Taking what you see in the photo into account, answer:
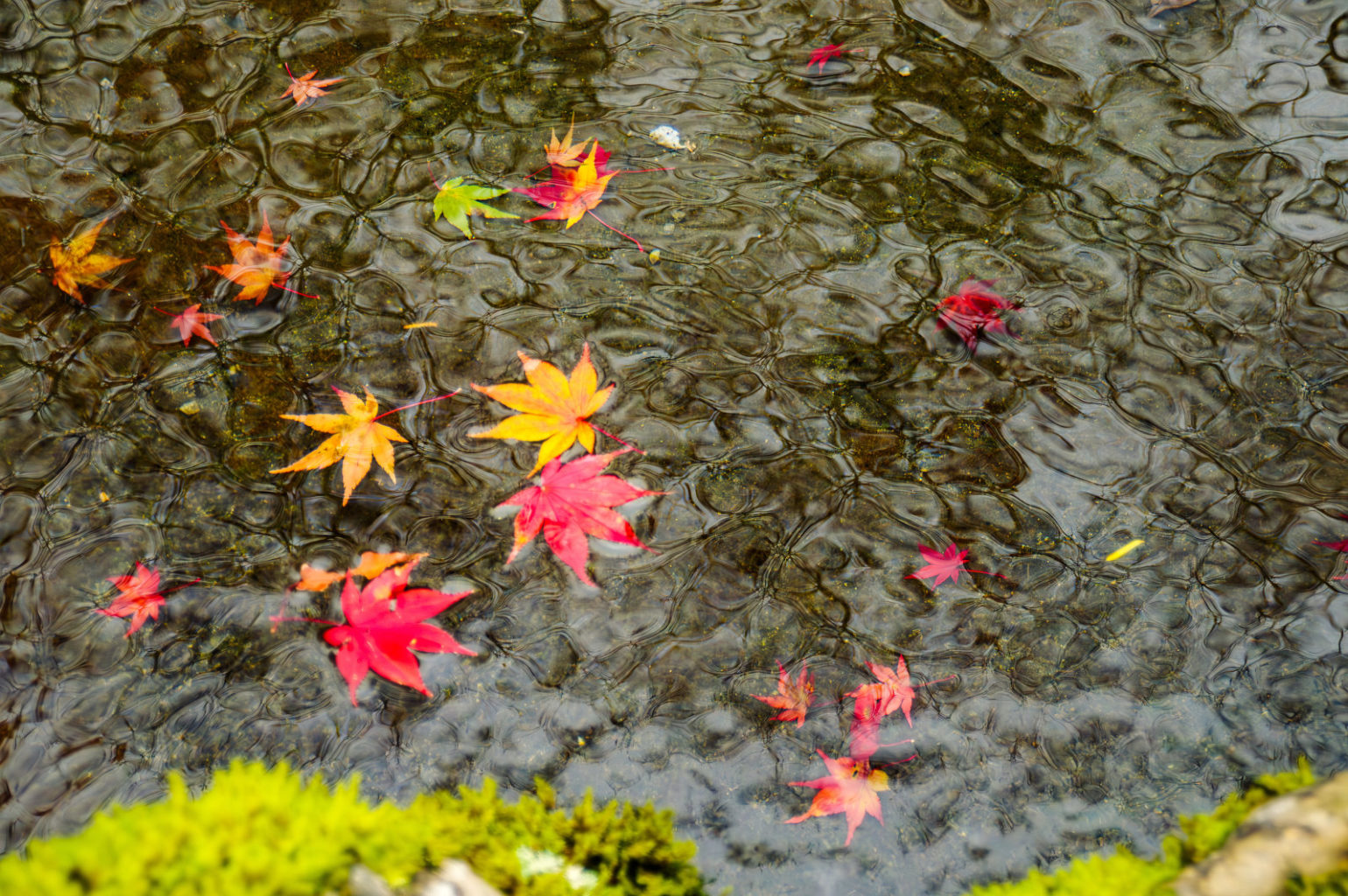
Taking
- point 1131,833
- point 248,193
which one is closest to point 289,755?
point 248,193

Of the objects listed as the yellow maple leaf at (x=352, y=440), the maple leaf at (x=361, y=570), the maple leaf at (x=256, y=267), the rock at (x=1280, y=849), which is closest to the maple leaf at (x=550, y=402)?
the yellow maple leaf at (x=352, y=440)

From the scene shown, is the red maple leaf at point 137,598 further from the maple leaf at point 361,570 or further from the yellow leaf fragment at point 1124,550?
the yellow leaf fragment at point 1124,550

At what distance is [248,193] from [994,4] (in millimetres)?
3023

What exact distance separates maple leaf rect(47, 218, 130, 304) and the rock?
3461 millimetres

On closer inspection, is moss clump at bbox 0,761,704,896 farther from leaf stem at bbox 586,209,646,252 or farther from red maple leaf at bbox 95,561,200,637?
leaf stem at bbox 586,209,646,252

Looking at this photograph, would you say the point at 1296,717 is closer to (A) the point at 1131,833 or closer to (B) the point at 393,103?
(A) the point at 1131,833

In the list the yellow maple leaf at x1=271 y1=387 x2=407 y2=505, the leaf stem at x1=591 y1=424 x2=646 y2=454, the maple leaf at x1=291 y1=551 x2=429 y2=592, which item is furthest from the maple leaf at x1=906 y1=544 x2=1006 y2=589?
the yellow maple leaf at x1=271 y1=387 x2=407 y2=505

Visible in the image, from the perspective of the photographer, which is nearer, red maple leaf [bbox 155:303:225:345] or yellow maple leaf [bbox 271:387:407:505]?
yellow maple leaf [bbox 271:387:407:505]

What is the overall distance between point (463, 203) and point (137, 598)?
1.63 m

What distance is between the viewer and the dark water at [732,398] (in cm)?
211

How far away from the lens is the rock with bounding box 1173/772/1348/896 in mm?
1400

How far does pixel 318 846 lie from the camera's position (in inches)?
49.1

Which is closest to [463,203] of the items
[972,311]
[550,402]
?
[550,402]

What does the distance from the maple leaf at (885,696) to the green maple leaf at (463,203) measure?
1.98 m
